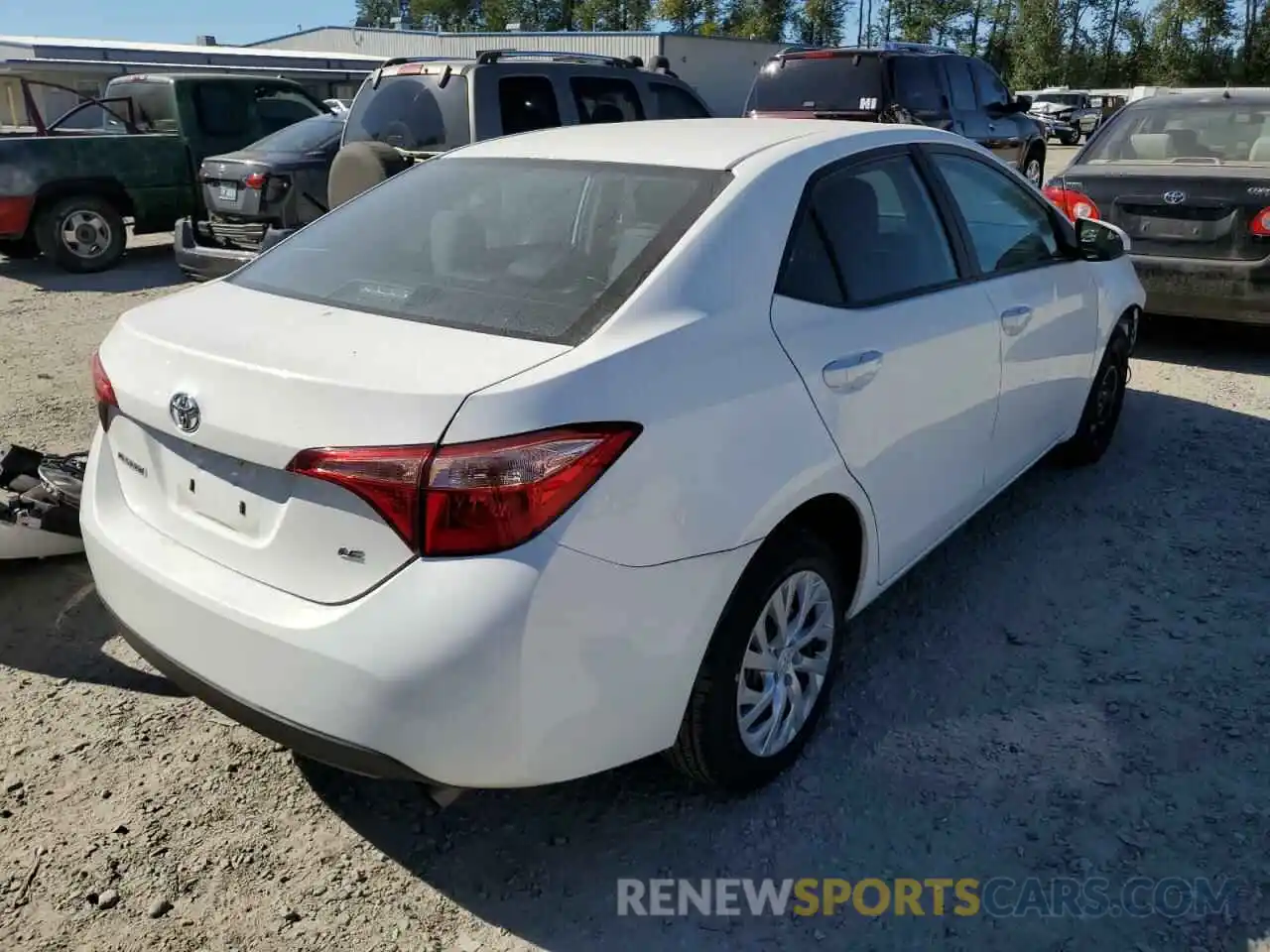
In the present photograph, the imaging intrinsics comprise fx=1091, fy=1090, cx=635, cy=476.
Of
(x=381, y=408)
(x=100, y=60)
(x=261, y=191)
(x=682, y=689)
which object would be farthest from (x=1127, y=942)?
(x=100, y=60)

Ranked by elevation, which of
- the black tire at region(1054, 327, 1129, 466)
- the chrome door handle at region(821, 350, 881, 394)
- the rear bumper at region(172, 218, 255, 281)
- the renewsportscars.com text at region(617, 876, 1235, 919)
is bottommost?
the renewsportscars.com text at region(617, 876, 1235, 919)

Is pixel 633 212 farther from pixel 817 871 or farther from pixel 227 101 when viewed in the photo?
pixel 227 101

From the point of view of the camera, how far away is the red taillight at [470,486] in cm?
205

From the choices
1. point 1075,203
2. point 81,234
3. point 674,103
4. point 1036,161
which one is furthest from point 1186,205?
point 81,234

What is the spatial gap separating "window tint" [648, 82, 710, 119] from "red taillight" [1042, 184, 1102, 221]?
306 cm

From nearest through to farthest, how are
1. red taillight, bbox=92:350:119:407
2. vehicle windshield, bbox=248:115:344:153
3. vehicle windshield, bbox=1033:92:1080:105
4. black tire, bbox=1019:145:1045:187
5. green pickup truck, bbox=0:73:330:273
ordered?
red taillight, bbox=92:350:119:407 < vehicle windshield, bbox=248:115:344:153 < green pickup truck, bbox=0:73:330:273 < black tire, bbox=1019:145:1045:187 < vehicle windshield, bbox=1033:92:1080:105

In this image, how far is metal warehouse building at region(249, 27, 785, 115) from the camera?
130ft

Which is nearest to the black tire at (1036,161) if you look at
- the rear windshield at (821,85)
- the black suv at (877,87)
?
the black suv at (877,87)

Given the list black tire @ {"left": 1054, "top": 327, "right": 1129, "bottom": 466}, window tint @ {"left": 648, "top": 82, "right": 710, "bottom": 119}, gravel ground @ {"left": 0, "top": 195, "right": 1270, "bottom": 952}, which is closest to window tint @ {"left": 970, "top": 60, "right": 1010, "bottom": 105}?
window tint @ {"left": 648, "top": 82, "right": 710, "bottom": 119}

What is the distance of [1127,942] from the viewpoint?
7.89 ft

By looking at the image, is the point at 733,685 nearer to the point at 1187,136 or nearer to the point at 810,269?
the point at 810,269

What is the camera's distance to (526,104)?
25.7 ft

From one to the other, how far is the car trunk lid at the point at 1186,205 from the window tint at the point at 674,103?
3372mm

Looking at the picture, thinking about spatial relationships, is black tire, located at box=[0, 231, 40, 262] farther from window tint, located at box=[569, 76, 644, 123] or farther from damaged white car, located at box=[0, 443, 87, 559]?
damaged white car, located at box=[0, 443, 87, 559]
